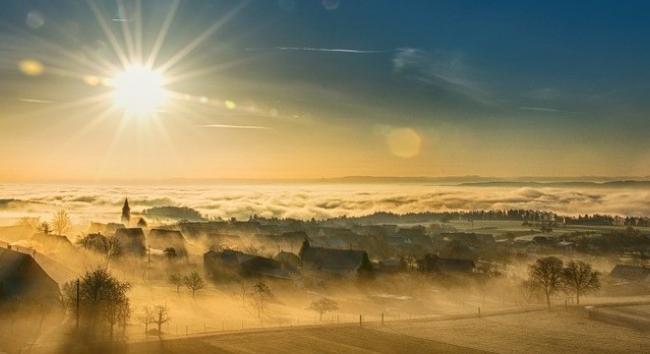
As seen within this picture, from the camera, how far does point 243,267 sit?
8862cm

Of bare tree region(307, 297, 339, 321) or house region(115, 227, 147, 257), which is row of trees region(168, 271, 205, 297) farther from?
house region(115, 227, 147, 257)

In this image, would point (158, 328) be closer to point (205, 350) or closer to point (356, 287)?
point (205, 350)

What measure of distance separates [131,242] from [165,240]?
28.8ft

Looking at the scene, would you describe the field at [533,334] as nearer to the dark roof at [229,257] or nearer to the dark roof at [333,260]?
the dark roof at [333,260]

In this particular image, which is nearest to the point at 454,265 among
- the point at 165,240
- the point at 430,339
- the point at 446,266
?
the point at 446,266

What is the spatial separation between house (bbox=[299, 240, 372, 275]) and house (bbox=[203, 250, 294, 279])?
6.81m

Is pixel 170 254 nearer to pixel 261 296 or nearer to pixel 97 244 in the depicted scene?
pixel 97 244

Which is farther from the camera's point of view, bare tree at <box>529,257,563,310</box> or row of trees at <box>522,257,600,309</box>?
row of trees at <box>522,257,600,309</box>

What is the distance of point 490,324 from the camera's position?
201 ft

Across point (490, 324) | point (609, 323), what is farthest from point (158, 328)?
point (609, 323)

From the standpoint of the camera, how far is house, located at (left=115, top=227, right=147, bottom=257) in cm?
10469

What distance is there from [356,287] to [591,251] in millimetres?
85694

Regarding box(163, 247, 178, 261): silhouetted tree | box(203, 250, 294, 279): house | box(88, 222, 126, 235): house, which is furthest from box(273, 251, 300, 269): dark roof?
box(88, 222, 126, 235): house

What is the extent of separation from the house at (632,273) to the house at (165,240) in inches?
2974
